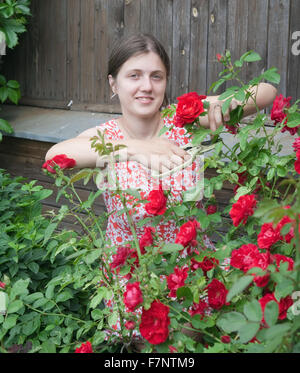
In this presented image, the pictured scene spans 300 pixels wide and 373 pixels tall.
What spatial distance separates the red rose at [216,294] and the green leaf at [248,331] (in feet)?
1.04

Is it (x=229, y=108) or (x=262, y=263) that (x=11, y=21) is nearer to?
(x=229, y=108)

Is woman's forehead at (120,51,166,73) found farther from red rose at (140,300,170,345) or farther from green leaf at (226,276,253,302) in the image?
green leaf at (226,276,253,302)

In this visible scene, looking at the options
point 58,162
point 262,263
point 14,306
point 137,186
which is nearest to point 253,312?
point 262,263

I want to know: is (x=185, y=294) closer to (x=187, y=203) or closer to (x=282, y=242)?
(x=282, y=242)

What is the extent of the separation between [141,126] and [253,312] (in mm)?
1297

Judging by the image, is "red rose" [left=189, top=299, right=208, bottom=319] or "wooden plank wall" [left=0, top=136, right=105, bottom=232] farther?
"wooden plank wall" [left=0, top=136, right=105, bottom=232]

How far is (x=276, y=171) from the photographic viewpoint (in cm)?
153

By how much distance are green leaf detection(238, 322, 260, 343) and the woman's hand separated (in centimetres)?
→ 71

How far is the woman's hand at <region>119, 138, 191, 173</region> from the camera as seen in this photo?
61.1 inches

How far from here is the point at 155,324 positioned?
3.67 feet

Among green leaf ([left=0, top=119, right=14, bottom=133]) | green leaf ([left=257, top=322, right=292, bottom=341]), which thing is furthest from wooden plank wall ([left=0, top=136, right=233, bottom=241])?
green leaf ([left=257, top=322, right=292, bottom=341])

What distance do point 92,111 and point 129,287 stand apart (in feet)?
10.2

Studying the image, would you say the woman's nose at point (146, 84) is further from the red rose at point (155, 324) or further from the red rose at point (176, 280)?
the red rose at point (155, 324)

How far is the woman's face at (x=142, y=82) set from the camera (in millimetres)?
1999
